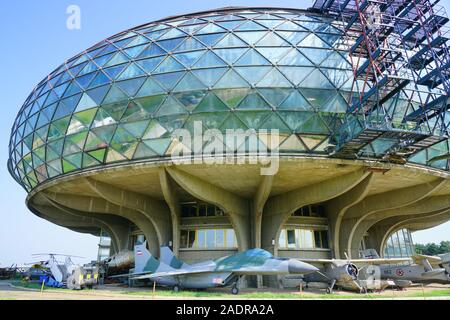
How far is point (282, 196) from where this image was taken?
955 inches

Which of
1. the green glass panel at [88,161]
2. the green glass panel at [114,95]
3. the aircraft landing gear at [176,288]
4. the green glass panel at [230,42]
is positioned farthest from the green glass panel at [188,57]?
the aircraft landing gear at [176,288]

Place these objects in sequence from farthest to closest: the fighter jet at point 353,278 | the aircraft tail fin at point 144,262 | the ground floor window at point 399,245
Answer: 1. the ground floor window at point 399,245
2. the aircraft tail fin at point 144,262
3. the fighter jet at point 353,278

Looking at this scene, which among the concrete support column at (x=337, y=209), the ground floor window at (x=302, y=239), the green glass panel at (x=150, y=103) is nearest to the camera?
the green glass panel at (x=150, y=103)

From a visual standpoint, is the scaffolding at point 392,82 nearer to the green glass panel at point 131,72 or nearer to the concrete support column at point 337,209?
the concrete support column at point 337,209

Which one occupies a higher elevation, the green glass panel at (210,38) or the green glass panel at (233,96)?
the green glass panel at (210,38)

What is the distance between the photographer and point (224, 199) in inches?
891

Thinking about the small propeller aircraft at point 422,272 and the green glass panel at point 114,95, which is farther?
the small propeller aircraft at point 422,272

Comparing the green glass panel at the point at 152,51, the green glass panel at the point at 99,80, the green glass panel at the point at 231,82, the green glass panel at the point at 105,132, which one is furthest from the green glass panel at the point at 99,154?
the green glass panel at the point at 231,82

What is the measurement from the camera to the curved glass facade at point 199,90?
18344 millimetres

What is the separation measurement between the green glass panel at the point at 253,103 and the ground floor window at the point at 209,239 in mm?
11483

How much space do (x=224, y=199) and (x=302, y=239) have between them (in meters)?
8.13

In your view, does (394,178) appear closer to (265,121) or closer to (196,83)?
(265,121)

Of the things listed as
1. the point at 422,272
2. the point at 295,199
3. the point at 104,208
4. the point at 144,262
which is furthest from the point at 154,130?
the point at 422,272

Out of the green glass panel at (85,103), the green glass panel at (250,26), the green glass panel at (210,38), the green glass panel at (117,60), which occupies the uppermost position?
the green glass panel at (250,26)
